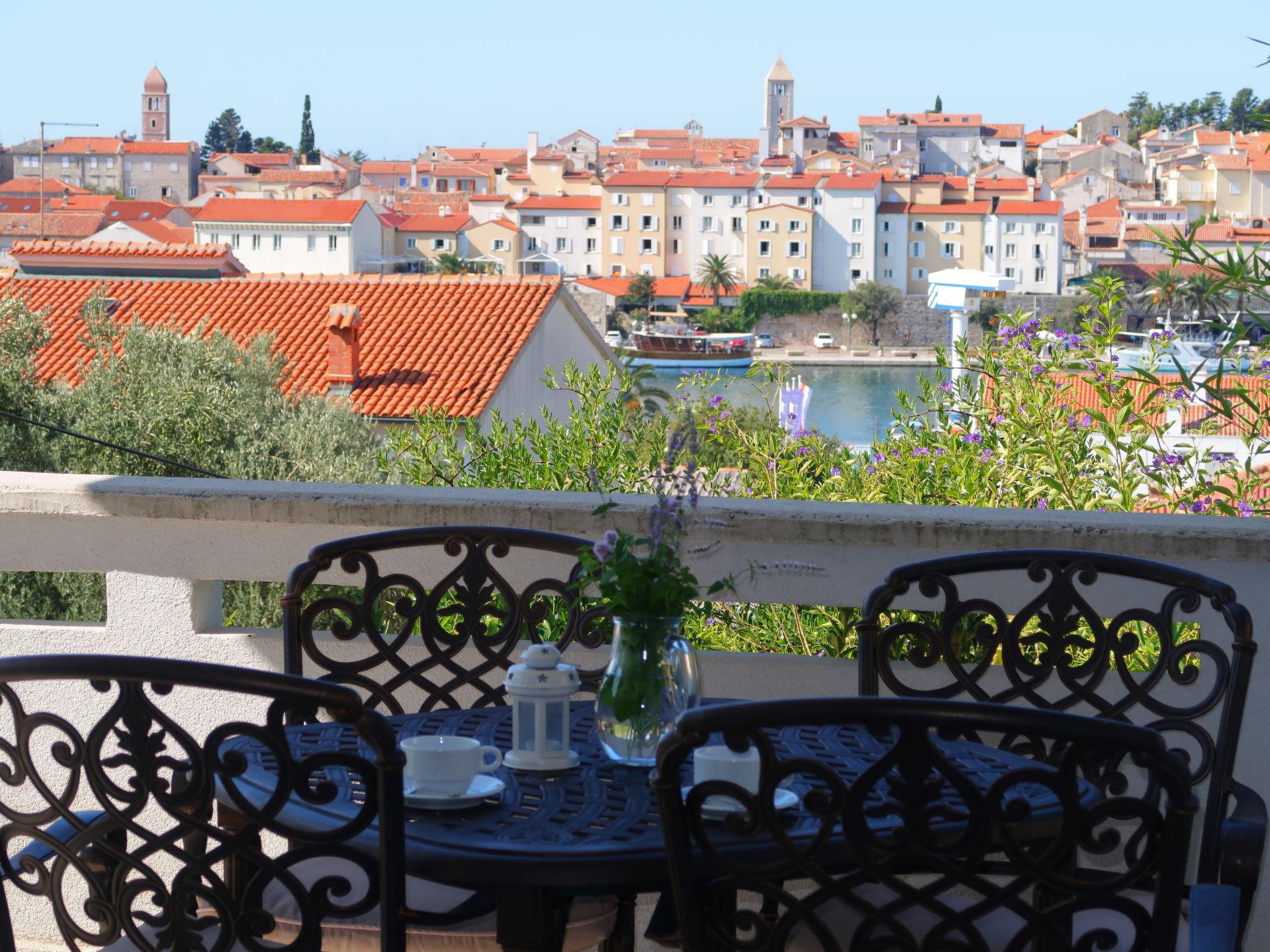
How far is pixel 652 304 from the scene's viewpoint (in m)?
75.2

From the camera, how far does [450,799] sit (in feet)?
5.18

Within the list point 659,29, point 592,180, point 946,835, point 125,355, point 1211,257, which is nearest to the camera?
point 946,835

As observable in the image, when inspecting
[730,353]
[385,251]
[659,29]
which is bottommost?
[730,353]

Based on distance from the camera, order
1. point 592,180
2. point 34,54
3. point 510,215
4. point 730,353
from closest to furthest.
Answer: point 730,353 → point 510,215 → point 592,180 → point 34,54

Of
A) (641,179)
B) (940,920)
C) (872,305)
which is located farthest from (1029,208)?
(940,920)

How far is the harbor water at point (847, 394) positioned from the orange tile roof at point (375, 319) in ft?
36.4

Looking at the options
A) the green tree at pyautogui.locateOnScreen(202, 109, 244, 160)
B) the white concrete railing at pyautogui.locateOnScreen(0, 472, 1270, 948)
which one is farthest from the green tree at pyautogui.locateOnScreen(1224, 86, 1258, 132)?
the white concrete railing at pyautogui.locateOnScreen(0, 472, 1270, 948)

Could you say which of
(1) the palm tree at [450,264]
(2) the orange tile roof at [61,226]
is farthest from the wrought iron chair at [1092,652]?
(2) the orange tile roof at [61,226]

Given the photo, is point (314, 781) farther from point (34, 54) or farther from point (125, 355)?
point (34, 54)

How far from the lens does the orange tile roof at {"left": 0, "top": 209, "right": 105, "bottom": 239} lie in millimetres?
66625

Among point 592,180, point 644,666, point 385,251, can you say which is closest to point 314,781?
point 644,666

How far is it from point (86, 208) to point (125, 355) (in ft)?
Result: 232

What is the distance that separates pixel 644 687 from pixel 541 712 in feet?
0.49

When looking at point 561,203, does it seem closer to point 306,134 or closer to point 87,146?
point 306,134
